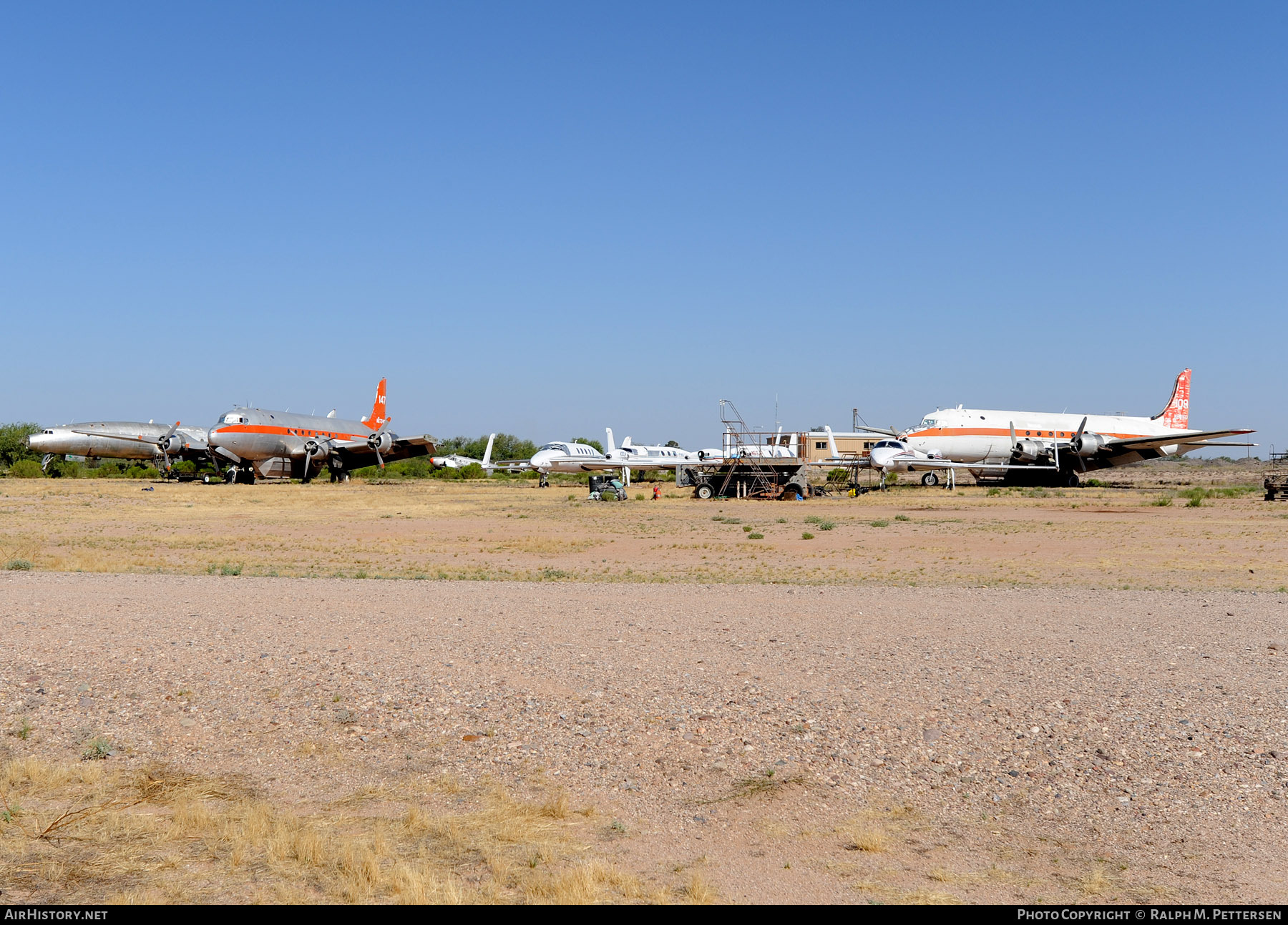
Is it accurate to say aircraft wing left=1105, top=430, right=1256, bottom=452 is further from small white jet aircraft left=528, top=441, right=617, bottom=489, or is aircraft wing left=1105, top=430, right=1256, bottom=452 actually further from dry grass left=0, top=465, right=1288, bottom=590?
small white jet aircraft left=528, top=441, right=617, bottom=489

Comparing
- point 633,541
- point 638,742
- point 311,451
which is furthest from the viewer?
point 311,451

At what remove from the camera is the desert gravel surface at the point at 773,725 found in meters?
5.46

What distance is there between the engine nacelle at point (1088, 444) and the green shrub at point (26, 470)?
71972 mm

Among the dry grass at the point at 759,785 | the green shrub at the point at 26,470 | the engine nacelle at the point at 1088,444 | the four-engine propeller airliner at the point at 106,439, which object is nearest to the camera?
the dry grass at the point at 759,785

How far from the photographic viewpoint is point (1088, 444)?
56375mm

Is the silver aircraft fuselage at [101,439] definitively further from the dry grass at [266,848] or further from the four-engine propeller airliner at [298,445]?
the dry grass at [266,848]

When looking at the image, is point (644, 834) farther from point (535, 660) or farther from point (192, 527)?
point (192, 527)

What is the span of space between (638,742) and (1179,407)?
219 ft

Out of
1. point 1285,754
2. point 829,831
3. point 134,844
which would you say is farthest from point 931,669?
point 134,844

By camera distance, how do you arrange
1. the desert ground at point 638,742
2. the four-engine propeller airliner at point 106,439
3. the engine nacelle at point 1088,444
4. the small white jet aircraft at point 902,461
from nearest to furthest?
the desert ground at point 638,742, the small white jet aircraft at point 902,461, the engine nacelle at point 1088,444, the four-engine propeller airliner at point 106,439

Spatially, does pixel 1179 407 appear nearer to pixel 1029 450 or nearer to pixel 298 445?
pixel 1029 450

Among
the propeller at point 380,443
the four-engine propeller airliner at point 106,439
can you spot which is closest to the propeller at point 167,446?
the four-engine propeller airliner at point 106,439

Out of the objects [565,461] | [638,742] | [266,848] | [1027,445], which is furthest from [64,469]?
[266,848]

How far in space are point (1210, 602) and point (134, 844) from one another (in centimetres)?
Result: 1255
